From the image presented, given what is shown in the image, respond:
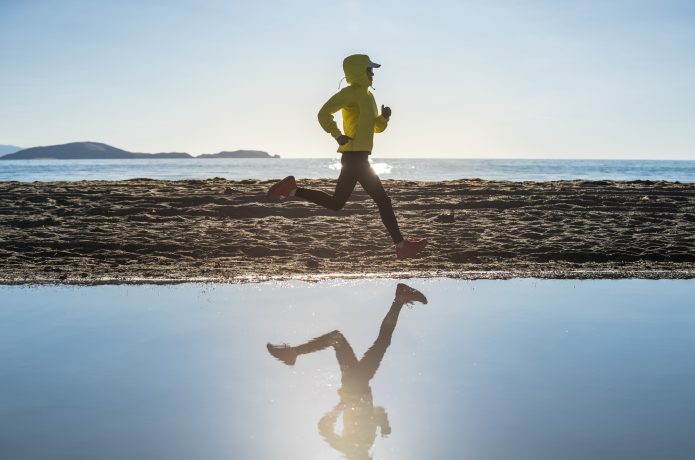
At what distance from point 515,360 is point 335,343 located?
1.24 m

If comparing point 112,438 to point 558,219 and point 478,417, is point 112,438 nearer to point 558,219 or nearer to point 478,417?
point 478,417

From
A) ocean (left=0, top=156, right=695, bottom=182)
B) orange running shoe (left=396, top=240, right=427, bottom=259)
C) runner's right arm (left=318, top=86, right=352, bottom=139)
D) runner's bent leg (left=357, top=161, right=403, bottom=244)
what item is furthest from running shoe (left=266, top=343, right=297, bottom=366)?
ocean (left=0, top=156, right=695, bottom=182)

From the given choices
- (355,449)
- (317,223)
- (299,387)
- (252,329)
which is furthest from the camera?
(317,223)

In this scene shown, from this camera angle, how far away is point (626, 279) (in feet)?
26.9

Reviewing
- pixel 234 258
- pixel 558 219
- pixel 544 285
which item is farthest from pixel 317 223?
pixel 544 285

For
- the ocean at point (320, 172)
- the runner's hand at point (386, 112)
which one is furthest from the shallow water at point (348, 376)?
the ocean at point (320, 172)

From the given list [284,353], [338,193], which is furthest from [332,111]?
[284,353]

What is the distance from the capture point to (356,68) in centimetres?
802

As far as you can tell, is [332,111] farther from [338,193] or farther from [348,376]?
[348,376]

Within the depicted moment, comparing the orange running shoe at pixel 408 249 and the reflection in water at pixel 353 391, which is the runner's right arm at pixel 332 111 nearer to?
the orange running shoe at pixel 408 249

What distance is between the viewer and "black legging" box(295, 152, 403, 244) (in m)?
8.29

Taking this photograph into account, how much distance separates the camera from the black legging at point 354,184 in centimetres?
829

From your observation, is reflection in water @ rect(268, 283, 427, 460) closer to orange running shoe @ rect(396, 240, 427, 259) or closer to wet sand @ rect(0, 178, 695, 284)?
orange running shoe @ rect(396, 240, 427, 259)

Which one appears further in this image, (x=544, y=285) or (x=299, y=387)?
(x=544, y=285)
